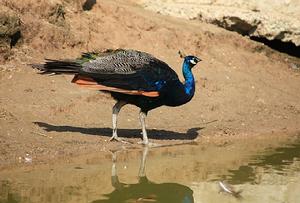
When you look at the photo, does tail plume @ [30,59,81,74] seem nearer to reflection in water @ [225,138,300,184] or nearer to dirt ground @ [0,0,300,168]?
dirt ground @ [0,0,300,168]

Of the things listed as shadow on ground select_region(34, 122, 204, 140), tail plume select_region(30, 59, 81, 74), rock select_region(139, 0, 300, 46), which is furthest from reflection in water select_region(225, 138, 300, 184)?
rock select_region(139, 0, 300, 46)

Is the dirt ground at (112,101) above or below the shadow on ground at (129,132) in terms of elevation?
above

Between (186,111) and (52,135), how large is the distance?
9.79 ft

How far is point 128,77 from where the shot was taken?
33.2 ft

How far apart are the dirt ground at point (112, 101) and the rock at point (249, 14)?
34 cm

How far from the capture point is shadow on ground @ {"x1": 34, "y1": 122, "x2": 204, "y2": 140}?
1063 centimetres

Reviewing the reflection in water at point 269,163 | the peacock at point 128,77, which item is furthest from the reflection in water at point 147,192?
the peacock at point 128,77

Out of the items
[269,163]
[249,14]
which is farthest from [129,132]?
[249,14]

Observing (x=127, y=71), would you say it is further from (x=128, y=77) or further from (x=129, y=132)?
(x=129, y=132)

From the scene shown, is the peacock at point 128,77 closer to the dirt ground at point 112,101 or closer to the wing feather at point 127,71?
the wing feather at point 127,71

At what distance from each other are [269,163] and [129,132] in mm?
2322

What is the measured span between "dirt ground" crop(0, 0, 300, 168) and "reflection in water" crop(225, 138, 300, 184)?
92 cm

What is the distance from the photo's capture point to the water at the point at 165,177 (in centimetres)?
806

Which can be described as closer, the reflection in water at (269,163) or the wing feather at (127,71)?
the reflection in water at (269,163)
